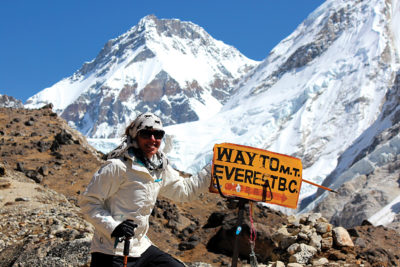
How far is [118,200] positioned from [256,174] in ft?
4.60

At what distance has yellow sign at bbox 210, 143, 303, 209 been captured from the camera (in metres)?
4.21

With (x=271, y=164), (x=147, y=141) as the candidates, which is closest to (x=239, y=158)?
(x=271, y=164)

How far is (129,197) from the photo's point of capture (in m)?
3.40

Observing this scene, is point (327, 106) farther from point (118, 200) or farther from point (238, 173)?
point (118, 200)

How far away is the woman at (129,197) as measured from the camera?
333 centimetres

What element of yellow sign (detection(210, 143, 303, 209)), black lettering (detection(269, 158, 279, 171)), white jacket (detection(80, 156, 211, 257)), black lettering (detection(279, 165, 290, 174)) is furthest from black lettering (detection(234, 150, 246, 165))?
white jacket (detection(80, 156, 211, 257))

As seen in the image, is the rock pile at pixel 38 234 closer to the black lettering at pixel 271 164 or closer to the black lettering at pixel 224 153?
the black lettering at pixel 224 153

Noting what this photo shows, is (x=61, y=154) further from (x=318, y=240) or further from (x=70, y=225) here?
(x=318, y=240)

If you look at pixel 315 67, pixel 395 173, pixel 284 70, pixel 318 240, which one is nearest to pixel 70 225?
pixel 318 240

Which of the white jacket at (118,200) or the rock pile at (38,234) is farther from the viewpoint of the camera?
the rock pile at (38,234)

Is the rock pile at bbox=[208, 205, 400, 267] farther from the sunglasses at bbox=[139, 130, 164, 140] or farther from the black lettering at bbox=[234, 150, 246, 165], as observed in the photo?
the sunglasses at bbox=[139, 130, 164, 140]

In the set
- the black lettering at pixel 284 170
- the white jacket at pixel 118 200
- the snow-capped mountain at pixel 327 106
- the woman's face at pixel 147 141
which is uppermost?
the snow-capped mountain at pixel 327 106

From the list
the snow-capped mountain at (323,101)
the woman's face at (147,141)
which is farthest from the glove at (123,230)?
the snow-capped mountain at (323,101)

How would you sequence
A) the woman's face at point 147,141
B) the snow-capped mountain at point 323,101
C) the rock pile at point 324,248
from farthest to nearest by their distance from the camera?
1. the snow-capped mountain at point 323,101
2. the rock pile at point 324,248
3. the woman's face at point 147,141
